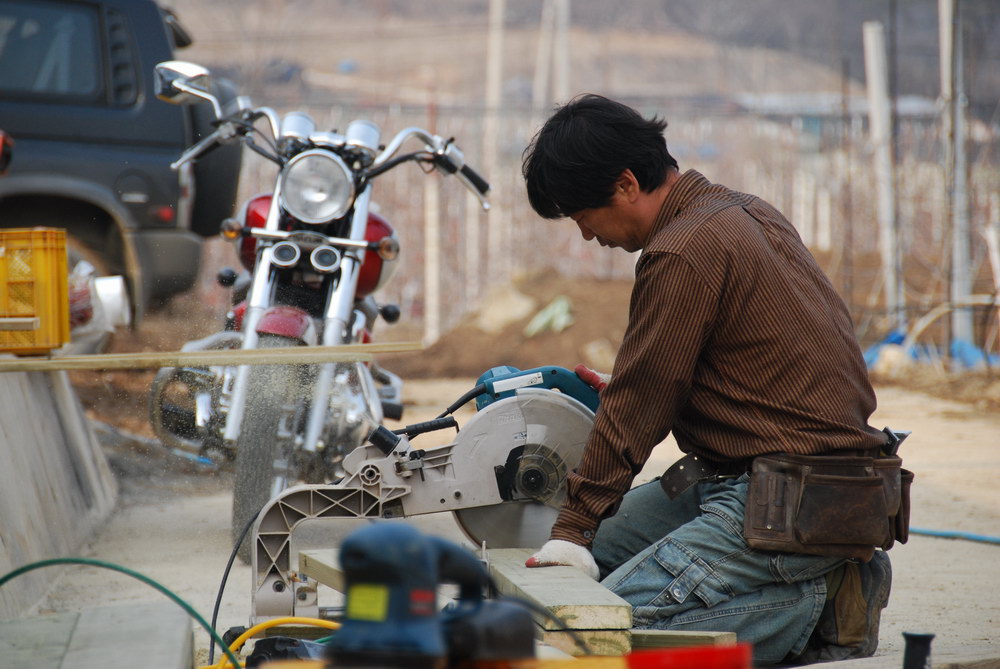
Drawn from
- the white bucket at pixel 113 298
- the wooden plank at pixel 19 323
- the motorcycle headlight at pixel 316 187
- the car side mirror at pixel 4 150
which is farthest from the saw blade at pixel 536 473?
the white bucket at pixel 113 298

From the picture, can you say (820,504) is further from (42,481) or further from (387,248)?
(42,481)

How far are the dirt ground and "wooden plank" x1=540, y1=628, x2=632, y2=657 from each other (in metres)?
0.53

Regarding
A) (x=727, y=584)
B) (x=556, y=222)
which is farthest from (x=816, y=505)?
(x=556, y=222)

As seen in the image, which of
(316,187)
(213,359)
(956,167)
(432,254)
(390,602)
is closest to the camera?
(390,602)

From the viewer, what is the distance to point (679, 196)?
8.53ft

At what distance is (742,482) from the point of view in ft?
8.22

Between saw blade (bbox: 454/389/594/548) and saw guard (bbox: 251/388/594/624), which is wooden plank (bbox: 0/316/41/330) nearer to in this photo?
saw guard (bbox: 251/388/594/624)

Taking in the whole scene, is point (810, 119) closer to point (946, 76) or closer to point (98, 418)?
point (946, 76)

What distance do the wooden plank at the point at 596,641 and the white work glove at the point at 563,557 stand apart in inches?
11.1

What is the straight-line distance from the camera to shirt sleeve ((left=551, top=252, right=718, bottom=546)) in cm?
241

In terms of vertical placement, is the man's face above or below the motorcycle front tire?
above

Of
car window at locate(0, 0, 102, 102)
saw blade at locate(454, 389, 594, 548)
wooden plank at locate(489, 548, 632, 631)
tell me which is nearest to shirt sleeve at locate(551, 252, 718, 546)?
wooden plank at locate(489, 548, 632, 631)

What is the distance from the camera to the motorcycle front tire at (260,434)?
371 centimetres

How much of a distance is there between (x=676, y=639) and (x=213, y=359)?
1.68 meters
